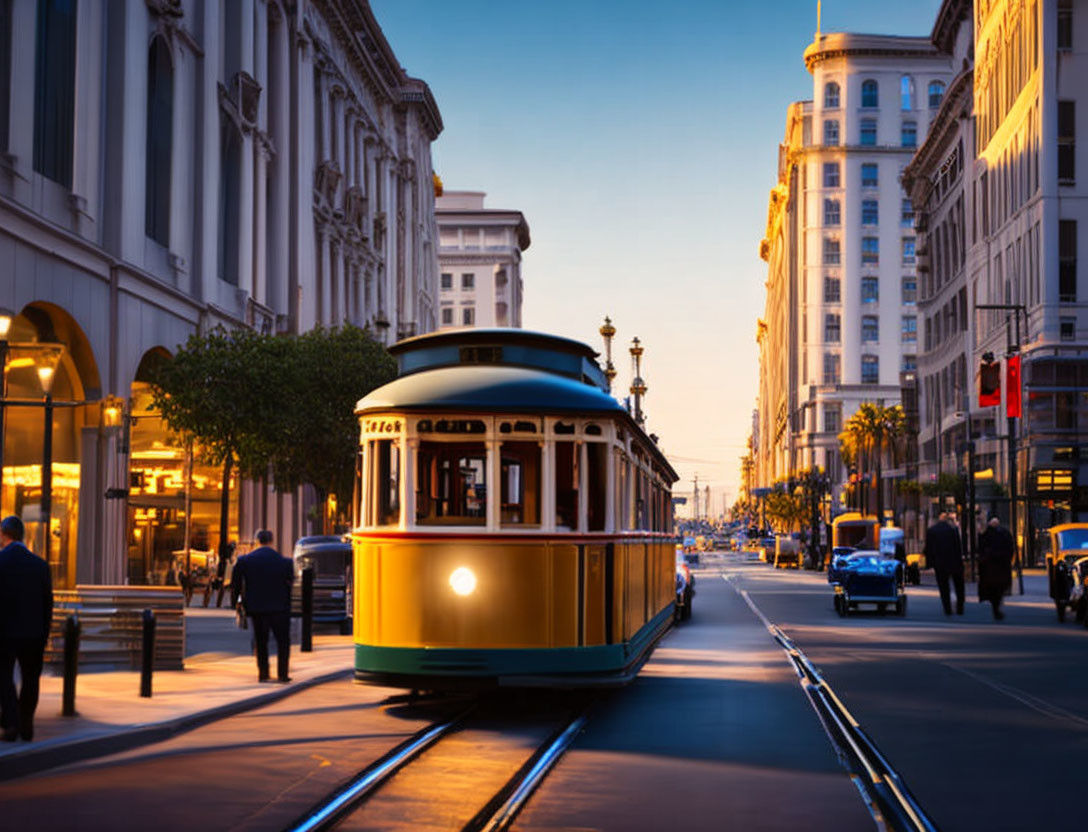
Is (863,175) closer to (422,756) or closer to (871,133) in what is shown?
(871,133)

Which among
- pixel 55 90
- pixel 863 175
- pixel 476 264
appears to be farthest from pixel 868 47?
pixel 55 90

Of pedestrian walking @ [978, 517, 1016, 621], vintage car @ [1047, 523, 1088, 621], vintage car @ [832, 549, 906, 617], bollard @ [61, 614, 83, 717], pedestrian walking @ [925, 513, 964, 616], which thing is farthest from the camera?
vintage car @ [832, 549, 906, 617]

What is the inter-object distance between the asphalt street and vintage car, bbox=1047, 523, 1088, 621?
503mm

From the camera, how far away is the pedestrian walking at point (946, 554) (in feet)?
106

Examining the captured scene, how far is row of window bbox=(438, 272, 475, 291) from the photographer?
168 m

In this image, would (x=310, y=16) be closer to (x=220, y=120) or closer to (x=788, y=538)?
(x=220, y=120)

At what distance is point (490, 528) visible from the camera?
1449 cm

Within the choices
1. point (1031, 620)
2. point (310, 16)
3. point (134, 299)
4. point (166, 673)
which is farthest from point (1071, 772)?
point (310, 16)

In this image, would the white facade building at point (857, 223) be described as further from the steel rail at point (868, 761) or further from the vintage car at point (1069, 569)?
the steel rail at point (868, 761)

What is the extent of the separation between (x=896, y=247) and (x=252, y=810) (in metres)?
161

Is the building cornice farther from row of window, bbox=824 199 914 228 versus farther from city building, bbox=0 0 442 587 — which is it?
city building, bbox=0 0 442 587

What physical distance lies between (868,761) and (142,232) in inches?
1188

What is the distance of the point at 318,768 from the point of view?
36.8 feet

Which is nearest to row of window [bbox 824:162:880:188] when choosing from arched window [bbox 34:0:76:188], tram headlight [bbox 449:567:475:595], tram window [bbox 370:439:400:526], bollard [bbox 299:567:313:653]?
arched window [bbox 34:0:76:188]
